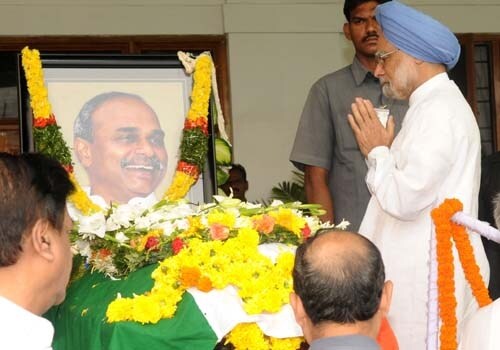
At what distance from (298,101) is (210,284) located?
5493mm

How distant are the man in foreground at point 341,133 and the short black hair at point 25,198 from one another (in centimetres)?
270

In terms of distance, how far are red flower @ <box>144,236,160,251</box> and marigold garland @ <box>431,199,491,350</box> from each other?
3.02ft

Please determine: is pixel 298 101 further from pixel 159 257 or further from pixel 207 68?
pixel 159 257

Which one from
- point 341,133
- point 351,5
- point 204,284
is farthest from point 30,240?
point 351,5

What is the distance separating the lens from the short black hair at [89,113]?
184 inches

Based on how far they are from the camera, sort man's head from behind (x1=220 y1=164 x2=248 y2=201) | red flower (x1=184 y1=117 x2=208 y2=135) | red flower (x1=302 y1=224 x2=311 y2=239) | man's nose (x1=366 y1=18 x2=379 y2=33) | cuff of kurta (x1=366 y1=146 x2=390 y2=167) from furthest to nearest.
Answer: man's head from behind (x1=220 y1=164 x2=248 y2=201), man's nose (x1=366 y1=18 x2=379 y2=33), red flower (x1=184 y1=117 x2=208 y2=135), cuff of kurta (x1=366 y1=146 x2=390 y2=167), red flower (x1=302 y1=224 x2=311 y2=239)

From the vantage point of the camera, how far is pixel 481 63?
9.27 m

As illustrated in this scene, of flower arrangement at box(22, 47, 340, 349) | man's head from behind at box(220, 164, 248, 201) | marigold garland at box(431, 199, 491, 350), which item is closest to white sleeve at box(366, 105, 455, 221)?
flower arrangement at box(22, 47, 340, 349)

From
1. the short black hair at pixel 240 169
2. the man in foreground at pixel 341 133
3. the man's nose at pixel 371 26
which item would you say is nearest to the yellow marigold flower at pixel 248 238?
the man in foreground at pixel 341 133

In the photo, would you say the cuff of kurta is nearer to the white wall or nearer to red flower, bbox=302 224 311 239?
red flower, bbox=302 224 311 239

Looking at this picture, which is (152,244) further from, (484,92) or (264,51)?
(484,92)

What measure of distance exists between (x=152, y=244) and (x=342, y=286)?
122 centimetres

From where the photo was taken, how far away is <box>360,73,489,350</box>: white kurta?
4.00 metres

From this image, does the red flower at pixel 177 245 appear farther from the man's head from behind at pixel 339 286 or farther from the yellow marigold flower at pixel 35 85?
the yellow marigold flower at pixel 35 85
